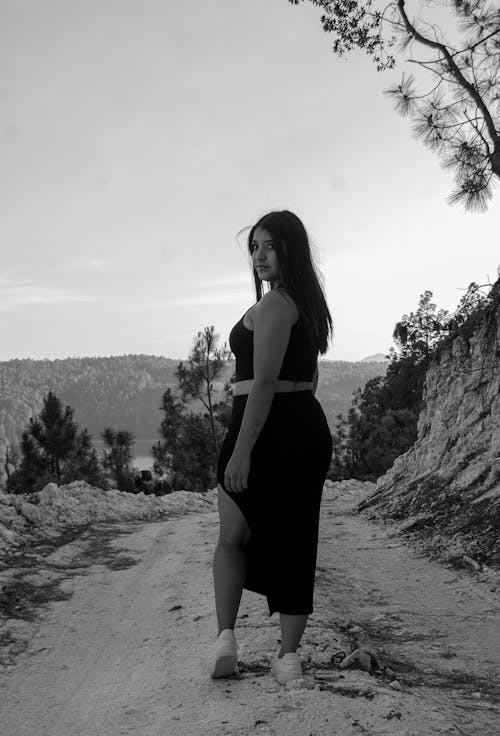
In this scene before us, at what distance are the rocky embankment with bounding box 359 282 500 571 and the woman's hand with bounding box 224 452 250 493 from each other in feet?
12.6

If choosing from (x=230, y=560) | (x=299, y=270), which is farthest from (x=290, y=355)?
(x=230, y=560)

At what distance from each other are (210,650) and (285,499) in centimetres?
108

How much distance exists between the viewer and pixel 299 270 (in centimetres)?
291

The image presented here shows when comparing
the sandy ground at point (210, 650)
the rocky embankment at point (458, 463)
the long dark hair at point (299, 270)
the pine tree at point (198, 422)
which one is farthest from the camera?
the pine tree at point (198, 422)

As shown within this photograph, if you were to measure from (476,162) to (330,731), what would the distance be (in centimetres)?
776

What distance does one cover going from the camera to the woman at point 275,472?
2.71 metres

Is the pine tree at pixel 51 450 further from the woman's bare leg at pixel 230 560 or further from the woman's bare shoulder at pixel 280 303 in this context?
the woman's bare shoulder at pixel 280 303

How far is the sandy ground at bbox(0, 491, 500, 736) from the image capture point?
2.41 m

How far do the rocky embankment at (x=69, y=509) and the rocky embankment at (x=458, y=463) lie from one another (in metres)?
3.90

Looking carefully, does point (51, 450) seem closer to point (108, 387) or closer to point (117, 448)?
point (117, 448)

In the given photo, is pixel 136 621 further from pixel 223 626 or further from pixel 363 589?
pixel 363 589

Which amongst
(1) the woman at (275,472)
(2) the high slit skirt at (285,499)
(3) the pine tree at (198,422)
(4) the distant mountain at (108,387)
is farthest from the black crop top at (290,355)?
(4) the distant mountain at (108,387)

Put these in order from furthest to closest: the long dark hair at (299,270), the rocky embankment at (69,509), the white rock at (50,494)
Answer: the white rock at (50,494) → the rocky embankment at (69,509) → the long dark hair at (299,270)

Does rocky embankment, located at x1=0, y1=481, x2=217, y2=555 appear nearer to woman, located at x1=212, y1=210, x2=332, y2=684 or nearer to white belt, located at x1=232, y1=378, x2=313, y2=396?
woman, located at x1=212, y1=210, x2=332, y2=684
